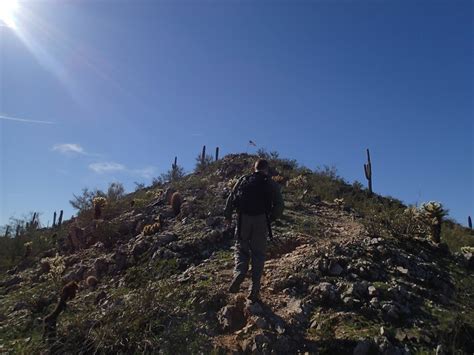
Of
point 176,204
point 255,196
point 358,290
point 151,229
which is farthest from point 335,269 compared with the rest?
point 176,204

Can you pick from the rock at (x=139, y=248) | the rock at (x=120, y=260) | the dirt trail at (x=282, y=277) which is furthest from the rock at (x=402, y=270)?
the rock at (x=120, y=260)

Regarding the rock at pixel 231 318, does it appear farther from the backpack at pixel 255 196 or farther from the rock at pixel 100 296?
the rock at pixel 100 296

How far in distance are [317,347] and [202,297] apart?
185 cm

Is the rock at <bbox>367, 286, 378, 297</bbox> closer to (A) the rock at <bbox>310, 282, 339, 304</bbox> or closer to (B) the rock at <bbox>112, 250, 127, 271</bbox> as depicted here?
(A) the rock at <bbox>310, 282, 339, 304</bbox>

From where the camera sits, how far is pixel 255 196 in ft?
20.1

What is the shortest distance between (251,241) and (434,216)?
4.99 metres

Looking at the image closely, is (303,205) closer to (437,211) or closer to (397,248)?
(437,211)

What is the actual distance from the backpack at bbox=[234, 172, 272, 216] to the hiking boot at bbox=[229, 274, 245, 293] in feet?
2.88

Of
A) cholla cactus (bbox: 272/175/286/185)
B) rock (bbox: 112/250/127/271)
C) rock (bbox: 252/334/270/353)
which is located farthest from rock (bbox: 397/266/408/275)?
cholla cactus (bbox: 272/175/286/185)

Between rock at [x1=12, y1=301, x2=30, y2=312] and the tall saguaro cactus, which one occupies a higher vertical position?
the tall saguaro cactus

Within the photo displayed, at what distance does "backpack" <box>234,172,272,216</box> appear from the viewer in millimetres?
6105

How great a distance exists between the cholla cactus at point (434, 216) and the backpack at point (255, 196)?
449 cm

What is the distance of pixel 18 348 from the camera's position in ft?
16.3

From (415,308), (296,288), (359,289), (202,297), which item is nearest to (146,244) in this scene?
(202,297)
